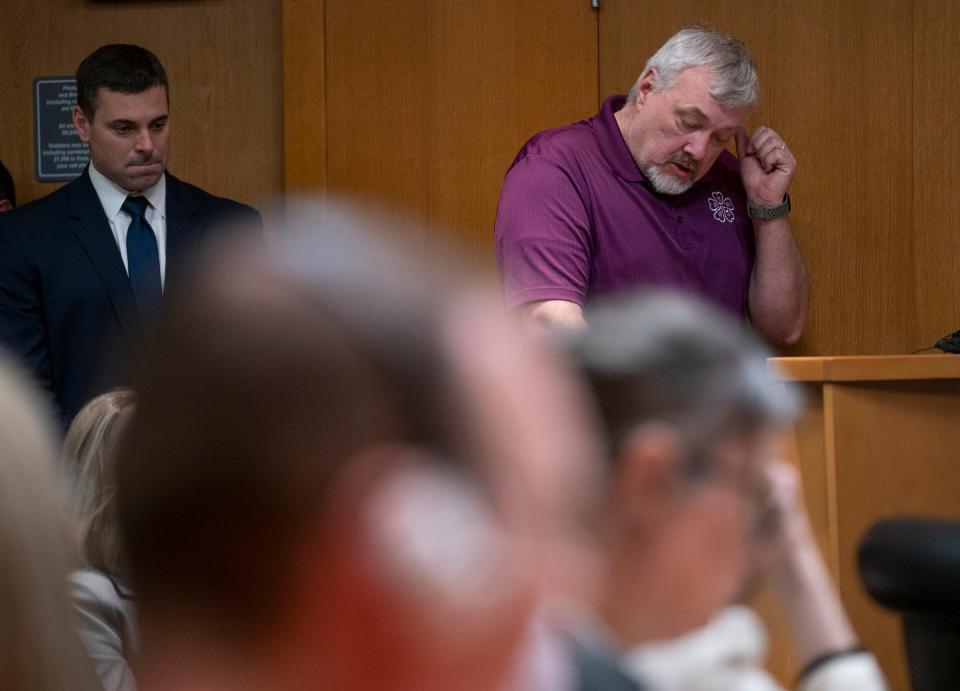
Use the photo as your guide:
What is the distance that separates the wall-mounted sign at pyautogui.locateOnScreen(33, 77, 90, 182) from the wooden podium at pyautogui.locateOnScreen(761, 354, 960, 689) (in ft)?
9.27

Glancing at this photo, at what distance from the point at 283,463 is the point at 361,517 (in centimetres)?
3

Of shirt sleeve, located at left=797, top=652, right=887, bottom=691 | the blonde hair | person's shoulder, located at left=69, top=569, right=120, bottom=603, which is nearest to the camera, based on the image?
shirt sleeve, located at left=797, top=652, right=887, bottom=691

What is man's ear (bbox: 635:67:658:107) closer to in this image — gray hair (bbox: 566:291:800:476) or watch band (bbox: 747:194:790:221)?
watch band (bbox: 747:194:790:221)

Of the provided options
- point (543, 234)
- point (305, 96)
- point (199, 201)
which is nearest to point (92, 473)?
point (543, 234)

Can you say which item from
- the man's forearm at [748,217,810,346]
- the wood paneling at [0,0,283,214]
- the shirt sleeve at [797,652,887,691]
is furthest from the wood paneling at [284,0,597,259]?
the shirt sleeve at [797,652,887,691]

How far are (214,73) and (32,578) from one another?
398 centimetres

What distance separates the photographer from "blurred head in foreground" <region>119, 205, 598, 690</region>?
47 cm

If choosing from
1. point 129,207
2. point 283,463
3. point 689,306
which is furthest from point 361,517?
point 129,207

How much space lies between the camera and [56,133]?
4480mm

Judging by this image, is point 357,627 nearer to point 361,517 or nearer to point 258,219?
point 361,517

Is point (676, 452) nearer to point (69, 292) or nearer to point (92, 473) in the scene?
point (92, 473)

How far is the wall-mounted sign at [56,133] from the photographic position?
4.47 metres

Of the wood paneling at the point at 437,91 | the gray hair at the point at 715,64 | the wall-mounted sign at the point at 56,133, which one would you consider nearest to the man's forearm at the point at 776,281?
the gray hair at the point at 715,64

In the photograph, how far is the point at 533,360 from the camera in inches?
19.6
